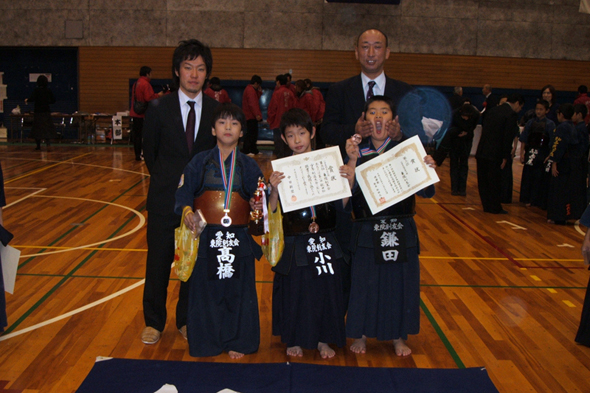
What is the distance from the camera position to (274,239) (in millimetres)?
3244

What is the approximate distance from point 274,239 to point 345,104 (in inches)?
39.7

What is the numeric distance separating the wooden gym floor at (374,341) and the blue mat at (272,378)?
0.12 meters

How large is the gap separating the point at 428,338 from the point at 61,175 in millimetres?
8073

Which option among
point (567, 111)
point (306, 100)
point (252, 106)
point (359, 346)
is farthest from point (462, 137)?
point (359, 346)

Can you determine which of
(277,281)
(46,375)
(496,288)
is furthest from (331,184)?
(496,288)

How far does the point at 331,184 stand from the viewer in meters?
3.18

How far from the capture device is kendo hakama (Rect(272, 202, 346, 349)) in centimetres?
328

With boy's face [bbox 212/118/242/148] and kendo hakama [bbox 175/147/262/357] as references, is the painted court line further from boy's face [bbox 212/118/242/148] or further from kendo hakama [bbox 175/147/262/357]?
boy's face [bbox 212/118/242/148]

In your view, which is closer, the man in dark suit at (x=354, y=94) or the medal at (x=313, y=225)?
the medal at (x=313, y=225)

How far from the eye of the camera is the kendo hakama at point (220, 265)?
3195 mm

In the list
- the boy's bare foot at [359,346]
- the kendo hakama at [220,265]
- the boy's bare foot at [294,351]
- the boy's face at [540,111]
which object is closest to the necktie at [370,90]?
the kendo hakama at [220,265]

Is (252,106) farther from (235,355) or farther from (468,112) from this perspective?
(235,355)

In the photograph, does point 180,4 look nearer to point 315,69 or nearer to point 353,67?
point 315,69

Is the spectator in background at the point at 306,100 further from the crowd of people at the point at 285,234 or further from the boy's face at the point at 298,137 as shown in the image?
the boy's face at the point at 298,137
